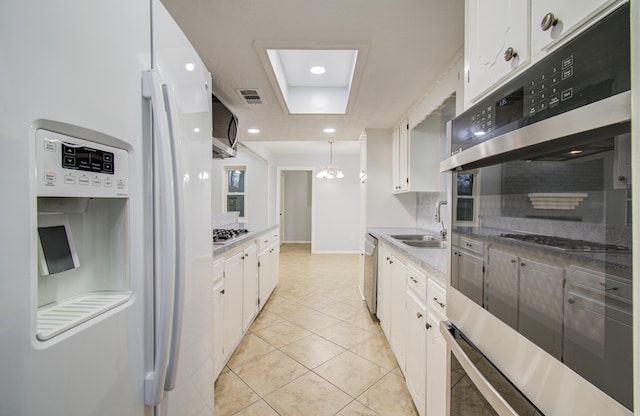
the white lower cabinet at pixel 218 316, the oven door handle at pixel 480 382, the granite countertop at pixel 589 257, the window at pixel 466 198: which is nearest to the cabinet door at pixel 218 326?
the white lower cabinet at pixel 218 316

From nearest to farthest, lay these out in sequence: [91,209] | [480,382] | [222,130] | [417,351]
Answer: [91,209] < [480,382] < [417,351] < [222,130]

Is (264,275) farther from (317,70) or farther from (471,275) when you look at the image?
(471,275)

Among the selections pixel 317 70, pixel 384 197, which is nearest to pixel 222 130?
pixel 317 70

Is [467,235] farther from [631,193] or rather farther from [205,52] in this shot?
[205,52]

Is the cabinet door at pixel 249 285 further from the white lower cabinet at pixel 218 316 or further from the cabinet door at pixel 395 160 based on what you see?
the cabinet door at pixel 395 160

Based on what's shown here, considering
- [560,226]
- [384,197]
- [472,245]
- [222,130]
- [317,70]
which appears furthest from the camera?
[384,197]

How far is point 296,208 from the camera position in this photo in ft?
28.6

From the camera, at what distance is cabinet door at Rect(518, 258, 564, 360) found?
54 cm

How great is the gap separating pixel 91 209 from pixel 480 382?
1.10 metres

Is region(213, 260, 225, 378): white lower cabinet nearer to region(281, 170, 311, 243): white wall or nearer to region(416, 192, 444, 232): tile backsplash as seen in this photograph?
region(416, 192, 444, 232): tile backsplash

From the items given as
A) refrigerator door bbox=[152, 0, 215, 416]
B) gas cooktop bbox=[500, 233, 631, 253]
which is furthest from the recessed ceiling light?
gas cooktop bbox=[500, 233, 631, 253]

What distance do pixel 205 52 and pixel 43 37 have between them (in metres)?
1.51

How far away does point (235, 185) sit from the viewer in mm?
6234

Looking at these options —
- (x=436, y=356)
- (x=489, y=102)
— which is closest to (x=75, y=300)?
(x=489, y=102)
